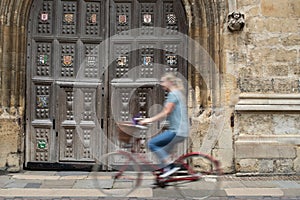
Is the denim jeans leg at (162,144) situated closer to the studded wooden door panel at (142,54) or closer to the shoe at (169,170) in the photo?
the shoe at (169,170)

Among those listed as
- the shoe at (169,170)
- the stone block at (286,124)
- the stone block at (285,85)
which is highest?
the stone block at (285,85)

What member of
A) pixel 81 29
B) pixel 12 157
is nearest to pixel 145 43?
pixel 81 29

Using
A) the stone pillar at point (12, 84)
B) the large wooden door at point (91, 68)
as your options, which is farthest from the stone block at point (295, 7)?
the stone pillar at point (12, 84)

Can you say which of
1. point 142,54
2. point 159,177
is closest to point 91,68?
point 142,54

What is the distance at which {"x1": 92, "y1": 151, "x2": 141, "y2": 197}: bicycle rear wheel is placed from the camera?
214 inches

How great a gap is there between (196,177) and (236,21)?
324cm

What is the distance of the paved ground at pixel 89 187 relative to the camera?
591 centimetres

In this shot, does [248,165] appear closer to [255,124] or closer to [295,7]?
[255,124]

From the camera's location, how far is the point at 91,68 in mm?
8023

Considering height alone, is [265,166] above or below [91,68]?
A: below

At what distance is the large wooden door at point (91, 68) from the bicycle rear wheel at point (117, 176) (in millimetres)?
390

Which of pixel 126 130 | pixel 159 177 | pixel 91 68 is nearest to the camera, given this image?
pixel 126 130

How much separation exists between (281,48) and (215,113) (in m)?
1.63

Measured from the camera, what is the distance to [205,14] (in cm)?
770
